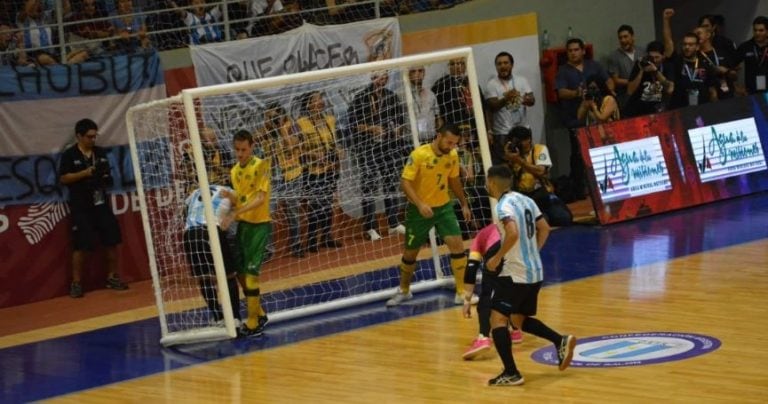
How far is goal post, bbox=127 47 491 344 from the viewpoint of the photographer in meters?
16.6

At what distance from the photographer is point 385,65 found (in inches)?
610

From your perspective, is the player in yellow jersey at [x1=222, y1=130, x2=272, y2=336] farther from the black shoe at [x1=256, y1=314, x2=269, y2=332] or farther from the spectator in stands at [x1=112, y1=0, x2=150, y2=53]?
the spectator in stands at [x1=112, y1=0, x2=150, y2=53]

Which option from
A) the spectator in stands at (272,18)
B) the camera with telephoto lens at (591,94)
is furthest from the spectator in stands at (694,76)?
the spectator in stands at (272,18)

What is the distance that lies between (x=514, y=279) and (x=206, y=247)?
15.7 feet

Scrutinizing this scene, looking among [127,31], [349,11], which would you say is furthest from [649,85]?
[127,31]

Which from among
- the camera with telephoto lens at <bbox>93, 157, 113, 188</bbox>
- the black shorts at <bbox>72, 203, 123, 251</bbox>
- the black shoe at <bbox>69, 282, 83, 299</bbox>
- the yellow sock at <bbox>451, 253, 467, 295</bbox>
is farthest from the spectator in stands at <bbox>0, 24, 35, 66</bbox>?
the yellow sock at <bbox>451, 253, 467, 295</bbox>

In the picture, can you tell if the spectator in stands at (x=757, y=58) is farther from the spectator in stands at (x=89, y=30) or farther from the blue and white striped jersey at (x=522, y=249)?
the blue and white striped jersey at (x=522, y=249)

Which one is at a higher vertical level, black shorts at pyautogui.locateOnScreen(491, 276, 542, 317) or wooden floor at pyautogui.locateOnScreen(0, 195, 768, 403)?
black shorts at pyautogui.locateOnScreen(491, 276, 542, 317)

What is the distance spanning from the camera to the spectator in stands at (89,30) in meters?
19.2

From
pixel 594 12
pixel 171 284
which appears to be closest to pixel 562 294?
pixel 171 284

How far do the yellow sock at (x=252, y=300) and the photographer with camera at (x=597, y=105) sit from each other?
829 cm

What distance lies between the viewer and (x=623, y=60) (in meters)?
23.2

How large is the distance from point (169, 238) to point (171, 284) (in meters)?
1.19

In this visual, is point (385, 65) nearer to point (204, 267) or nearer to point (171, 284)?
point (204, 267)
